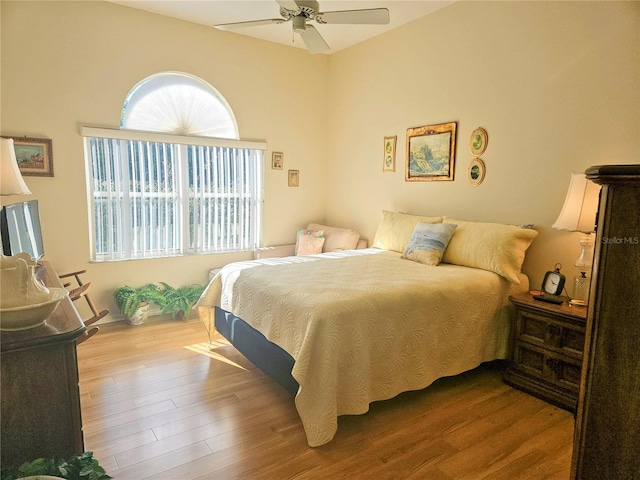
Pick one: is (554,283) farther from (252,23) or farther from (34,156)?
(34,156)

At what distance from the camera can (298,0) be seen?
2.32m

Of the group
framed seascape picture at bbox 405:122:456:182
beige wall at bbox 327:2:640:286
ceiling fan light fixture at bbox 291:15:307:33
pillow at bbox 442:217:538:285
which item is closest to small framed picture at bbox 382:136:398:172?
beige wall at bbox 327:2:640:286

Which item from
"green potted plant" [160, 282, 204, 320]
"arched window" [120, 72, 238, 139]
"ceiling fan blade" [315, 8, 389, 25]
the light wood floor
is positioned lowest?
the light wood floor

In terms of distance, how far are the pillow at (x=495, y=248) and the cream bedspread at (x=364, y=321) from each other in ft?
0.29

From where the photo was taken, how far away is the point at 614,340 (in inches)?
26.7

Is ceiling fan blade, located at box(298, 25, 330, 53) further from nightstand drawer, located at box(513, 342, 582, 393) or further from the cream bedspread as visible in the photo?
nightstand drawer, located at box(513, 342, 582, 393)

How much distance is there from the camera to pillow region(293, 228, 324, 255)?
4.54 m

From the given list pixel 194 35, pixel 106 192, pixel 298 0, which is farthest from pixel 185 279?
pixel 298 0

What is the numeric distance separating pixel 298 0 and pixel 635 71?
215cm

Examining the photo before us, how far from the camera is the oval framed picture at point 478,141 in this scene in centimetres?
335

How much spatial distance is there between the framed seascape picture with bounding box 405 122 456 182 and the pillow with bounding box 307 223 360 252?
Answer: 35.2 inches

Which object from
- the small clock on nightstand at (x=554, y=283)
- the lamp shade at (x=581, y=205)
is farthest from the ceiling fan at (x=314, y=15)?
the small clock on nightstand at (x=554, y=283)

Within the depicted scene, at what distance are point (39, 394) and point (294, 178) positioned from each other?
13.0 ft

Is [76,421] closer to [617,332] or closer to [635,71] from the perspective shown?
[617,332]
